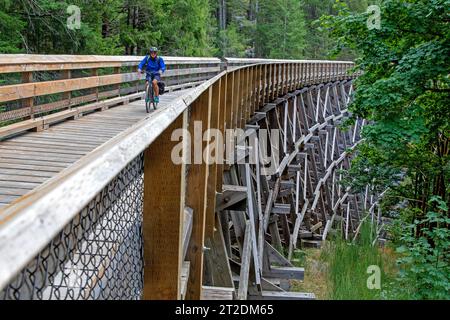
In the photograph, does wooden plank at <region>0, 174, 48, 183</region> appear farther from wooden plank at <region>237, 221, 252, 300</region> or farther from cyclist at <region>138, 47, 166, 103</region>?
cyclist at <region>138, 47, 166, 103</region>

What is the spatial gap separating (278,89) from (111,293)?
15.0m

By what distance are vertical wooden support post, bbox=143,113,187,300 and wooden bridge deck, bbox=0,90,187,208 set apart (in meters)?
0.88

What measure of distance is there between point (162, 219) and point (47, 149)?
4.35 m

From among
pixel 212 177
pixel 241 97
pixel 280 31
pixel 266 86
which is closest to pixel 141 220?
pixel 212 177

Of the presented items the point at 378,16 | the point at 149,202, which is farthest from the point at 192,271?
the point at 378,16

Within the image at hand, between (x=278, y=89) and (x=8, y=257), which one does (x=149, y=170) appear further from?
(x=278, y=89)

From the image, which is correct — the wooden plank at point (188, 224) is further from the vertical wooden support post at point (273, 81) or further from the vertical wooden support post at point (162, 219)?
the vertical wooden support post at point (273, 81)

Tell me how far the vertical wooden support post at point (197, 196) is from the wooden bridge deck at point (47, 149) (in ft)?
1.70

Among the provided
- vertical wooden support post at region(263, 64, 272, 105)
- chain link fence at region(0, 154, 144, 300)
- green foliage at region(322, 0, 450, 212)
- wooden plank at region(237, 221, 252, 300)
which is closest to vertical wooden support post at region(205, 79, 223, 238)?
wooden plank at region(237, 221, 252, 300)

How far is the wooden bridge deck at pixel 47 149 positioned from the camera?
182 inches

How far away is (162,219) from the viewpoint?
7.62 feet

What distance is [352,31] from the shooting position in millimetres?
9859

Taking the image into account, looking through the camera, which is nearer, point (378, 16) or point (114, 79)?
point (378, 16)

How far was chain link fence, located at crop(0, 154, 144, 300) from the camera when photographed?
1428 mm
